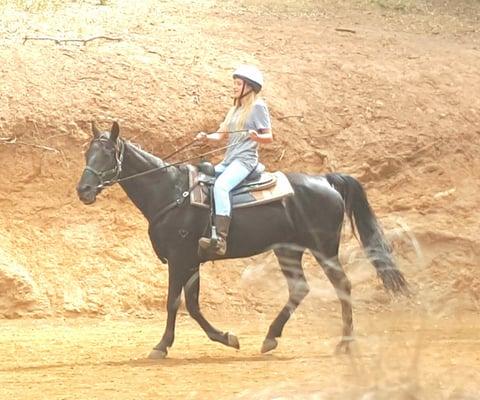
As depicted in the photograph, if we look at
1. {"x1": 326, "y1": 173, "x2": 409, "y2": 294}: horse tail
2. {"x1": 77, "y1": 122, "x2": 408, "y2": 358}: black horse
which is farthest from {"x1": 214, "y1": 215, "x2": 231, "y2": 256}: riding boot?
{"x1": 326, "y1": 173, "x2": 409, "y2": 294}: horse tail

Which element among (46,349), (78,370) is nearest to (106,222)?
(46,349)

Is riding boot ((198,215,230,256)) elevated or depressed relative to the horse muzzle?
depressed

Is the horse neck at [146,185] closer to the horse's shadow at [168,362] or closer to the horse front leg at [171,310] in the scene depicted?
the horse front leg at [171,310]

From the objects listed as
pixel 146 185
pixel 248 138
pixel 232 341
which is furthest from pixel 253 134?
pixel 232 341

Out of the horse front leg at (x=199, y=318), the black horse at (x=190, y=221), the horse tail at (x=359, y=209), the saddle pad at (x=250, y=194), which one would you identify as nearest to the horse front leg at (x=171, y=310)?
the black horse at (x=190, y=221)

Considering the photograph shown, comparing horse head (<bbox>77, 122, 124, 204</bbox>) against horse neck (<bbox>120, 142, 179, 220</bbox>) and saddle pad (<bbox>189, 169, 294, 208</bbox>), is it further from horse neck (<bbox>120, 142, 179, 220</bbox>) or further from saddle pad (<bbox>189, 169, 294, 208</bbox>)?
saddle pad (<bbox>189, 169, 294, 208</bbox>)

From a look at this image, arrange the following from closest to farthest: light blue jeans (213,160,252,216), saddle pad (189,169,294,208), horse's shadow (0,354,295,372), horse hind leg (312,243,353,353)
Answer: horse hind leg (312,243,353,353) < horse's shadow (0,354,295,372) < light blue jeans (213,160,252,216) < saddle pad (189,169,294,208)

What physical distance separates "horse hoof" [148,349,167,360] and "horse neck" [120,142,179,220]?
1.42 m

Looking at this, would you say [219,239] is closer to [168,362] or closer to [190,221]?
[190,221]

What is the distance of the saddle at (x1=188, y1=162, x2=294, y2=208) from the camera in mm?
11789

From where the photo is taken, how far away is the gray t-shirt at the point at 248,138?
11.6 meters

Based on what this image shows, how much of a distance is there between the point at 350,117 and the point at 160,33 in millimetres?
3782

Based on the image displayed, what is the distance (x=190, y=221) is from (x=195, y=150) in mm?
4978

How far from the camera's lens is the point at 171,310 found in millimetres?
11680
